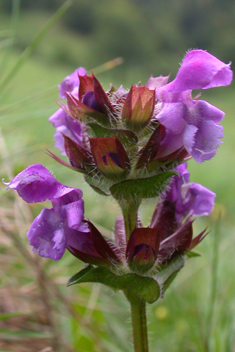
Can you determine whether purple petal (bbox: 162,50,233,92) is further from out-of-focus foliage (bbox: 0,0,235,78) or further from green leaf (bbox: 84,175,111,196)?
out-of-focus foliage (bbox: 0,0,235,78)

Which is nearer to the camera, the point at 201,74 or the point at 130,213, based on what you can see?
the point at 201,74

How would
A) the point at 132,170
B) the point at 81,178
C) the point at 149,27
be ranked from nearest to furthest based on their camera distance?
the point at 132,170, the point at 81,178, the point at 149,27

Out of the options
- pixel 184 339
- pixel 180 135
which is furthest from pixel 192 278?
pixel 180 135

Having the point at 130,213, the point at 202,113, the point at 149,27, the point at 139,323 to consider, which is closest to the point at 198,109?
the point at 202,113

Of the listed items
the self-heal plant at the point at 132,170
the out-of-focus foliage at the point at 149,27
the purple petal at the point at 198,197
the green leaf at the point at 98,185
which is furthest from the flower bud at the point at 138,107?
the out-of-focus foliage at the point at 149,27

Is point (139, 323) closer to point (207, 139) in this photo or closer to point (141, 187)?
point (141, 187)

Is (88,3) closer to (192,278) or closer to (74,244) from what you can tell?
(192,278)
